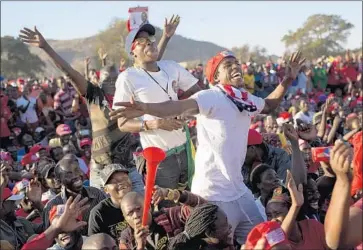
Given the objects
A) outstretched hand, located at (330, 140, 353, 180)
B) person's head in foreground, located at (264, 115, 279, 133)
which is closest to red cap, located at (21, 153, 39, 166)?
person's head in foreground, located at (264, 115, 279, 133)

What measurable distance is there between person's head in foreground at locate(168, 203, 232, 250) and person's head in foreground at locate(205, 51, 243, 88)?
Result: 0.73 meters

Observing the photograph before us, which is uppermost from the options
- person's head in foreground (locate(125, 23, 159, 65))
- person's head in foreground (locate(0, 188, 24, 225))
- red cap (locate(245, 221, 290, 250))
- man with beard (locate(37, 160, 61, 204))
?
person's head in foreground (locate(125, 23, 159, 65))

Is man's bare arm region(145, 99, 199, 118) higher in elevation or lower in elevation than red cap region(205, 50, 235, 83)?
lower

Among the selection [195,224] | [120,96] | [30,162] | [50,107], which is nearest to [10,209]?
[120,96]

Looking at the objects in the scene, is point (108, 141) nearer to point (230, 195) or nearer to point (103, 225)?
point (103, 225)

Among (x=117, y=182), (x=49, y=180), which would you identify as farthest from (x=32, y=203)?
(x=117, y=182)

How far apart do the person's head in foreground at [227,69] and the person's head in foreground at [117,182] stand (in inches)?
42.4

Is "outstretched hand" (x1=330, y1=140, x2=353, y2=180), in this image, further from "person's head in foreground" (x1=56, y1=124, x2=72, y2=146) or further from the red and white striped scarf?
"person's head in foreground" (x1=56, y1=124, x2=72, y2=146)

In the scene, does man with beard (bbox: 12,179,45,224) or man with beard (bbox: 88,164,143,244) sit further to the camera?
man with beard (bbox: 12,179,45,224)

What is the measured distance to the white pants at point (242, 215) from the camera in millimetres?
3803

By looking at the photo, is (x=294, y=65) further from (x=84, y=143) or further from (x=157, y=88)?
(x=84, y=143)

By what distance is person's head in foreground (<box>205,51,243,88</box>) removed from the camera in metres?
3.86

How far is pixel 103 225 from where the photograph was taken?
165 inches

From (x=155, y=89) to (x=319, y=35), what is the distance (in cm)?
5460
